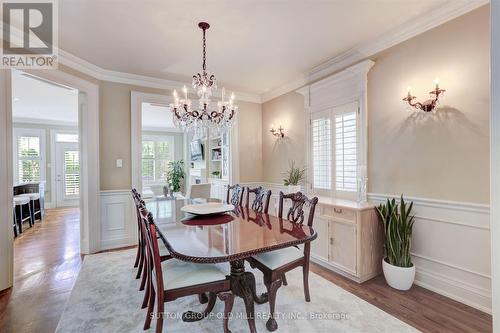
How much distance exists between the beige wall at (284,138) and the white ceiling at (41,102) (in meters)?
3.32

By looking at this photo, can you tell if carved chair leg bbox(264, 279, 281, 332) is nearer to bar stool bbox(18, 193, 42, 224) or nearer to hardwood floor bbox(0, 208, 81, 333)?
hardwood floor bbox(0, 208, 81, 333)

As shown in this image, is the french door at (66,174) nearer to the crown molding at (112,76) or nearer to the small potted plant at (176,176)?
the small potted plant at (176,176)

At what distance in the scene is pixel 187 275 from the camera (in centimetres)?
173

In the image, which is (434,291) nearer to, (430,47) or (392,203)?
(392,203)

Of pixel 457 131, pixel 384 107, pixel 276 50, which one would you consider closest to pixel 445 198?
pixel 457 131

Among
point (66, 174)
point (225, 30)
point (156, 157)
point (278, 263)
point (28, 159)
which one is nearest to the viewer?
point (278, 263)

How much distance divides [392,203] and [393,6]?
1.97 metres

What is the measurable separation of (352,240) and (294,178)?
4.68 feet

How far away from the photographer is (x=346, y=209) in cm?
275

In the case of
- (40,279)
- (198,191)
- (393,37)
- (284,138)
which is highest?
(393,37)

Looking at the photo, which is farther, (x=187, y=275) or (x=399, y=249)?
(x=399, y=249)

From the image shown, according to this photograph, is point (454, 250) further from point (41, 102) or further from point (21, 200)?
point (41, 102)

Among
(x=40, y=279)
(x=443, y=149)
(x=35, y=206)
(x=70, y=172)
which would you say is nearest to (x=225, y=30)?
(x=443, y=149)

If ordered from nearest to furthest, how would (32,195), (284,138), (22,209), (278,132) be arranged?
1. (284,138)
2. (278,132)
3. (22,209)
4. (32,195)
